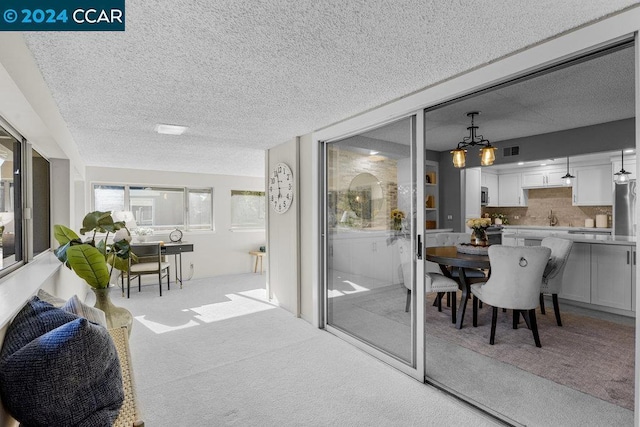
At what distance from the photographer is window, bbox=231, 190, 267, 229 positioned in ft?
24.2

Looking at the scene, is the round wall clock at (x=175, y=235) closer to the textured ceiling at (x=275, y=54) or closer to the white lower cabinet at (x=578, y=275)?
the textured ceiling at (x=275, y=54)

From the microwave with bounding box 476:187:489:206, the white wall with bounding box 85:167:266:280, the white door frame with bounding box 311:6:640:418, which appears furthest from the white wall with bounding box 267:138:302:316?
the microwave with bounding box 476:187:489:206

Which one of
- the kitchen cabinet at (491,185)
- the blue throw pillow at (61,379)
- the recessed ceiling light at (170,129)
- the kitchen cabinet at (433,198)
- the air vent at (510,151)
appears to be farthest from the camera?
the kitchen cabinet at (491,185)

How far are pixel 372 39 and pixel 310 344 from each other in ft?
9.14

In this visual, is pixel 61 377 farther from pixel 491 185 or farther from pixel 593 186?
pixel 491 185

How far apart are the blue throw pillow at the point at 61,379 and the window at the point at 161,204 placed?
567 cm

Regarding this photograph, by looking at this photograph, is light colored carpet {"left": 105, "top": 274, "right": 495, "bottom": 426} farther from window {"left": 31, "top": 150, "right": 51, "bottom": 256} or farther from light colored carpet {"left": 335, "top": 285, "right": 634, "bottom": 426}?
window {"left": 31, "top": 150, "right": 51, "bottom": 256}

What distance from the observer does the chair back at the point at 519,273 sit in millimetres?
3012

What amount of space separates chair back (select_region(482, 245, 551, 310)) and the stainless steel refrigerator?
3.06m

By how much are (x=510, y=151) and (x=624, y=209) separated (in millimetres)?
1883

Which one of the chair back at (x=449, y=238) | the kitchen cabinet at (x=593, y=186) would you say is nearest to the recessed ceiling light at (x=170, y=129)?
the chair back at (x=449, y=238)

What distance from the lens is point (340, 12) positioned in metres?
1.53

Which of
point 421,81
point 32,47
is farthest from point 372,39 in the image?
point 32,47

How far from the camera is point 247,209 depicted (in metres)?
7.57
